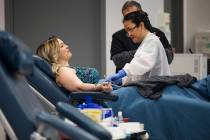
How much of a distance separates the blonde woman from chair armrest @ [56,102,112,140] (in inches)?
38.4

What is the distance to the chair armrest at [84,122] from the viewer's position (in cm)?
133

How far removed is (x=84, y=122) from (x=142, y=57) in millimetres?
1574

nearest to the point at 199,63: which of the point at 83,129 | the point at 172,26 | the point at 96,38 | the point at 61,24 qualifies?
the point at 172,26

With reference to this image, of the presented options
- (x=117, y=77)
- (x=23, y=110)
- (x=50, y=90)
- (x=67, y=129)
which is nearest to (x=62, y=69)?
(x=50, y=90)

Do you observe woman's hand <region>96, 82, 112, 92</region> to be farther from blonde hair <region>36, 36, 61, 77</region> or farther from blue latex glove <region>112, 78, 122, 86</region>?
blue latex glove <region>112, 78, 122, 86</region>

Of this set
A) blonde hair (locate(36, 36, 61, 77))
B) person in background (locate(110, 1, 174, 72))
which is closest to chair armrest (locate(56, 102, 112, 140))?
blonde hair (locate(36, 36, 61, 77))

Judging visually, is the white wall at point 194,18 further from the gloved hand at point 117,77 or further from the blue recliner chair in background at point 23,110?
the blue recliner chair in background at point 23,110

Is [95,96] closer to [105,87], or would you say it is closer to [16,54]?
[105,87]

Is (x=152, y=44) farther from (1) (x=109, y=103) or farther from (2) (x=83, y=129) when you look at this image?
(2) (x=83, y=129)

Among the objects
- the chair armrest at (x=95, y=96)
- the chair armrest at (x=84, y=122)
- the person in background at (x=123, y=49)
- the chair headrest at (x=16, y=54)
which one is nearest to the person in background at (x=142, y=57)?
the person in background at (x=123, y=49)

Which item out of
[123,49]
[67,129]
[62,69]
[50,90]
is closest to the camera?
[67,129]

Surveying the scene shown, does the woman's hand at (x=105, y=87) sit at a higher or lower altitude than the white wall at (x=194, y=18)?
lower

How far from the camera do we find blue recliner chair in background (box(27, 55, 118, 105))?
90.4 inches

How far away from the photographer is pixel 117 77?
115 inches
